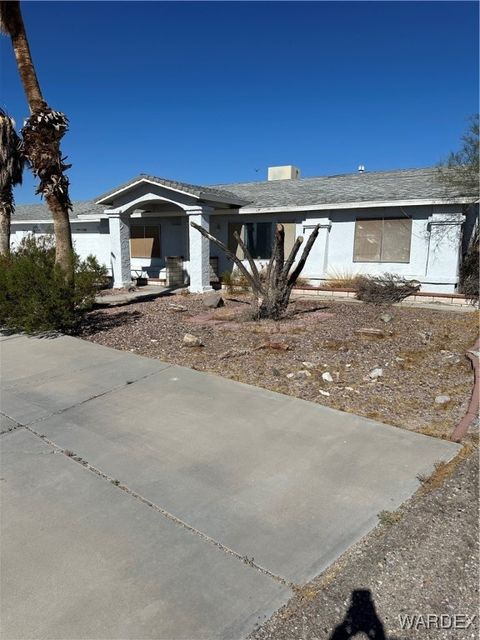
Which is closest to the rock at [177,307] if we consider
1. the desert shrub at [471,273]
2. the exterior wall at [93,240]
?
the desert shrub at [471,273]

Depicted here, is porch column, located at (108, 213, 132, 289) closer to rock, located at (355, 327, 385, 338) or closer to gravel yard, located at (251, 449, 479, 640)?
rock, located at (355, 327, 385, 338)

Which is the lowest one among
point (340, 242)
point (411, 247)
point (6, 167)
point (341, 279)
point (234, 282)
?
point (234, 282)

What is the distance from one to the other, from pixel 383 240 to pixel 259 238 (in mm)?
4481

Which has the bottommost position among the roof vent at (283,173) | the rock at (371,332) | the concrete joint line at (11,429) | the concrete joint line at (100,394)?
the concrete joint line at (11,429)

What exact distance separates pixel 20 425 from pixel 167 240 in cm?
1437

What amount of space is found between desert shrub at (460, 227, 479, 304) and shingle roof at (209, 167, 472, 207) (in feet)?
6.15

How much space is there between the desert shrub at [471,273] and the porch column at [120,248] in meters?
11.3

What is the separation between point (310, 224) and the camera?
1509cm

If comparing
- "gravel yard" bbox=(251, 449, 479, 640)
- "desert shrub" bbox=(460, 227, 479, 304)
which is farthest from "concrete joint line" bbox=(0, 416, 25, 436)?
"desert shrub" bbox=(460, 227, 479, 304)

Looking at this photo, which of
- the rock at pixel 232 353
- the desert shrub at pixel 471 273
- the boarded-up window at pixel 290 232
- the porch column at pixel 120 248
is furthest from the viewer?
the porch column at pixel 120 248

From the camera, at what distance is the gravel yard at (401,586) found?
2213 millimetres

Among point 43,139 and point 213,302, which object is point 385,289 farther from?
point 43,139

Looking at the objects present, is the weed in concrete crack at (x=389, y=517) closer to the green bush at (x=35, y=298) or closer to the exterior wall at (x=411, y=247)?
the green bush at (x=35, y=298)

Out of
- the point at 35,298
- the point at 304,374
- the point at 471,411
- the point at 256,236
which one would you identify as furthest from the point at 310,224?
the point at 471,411
